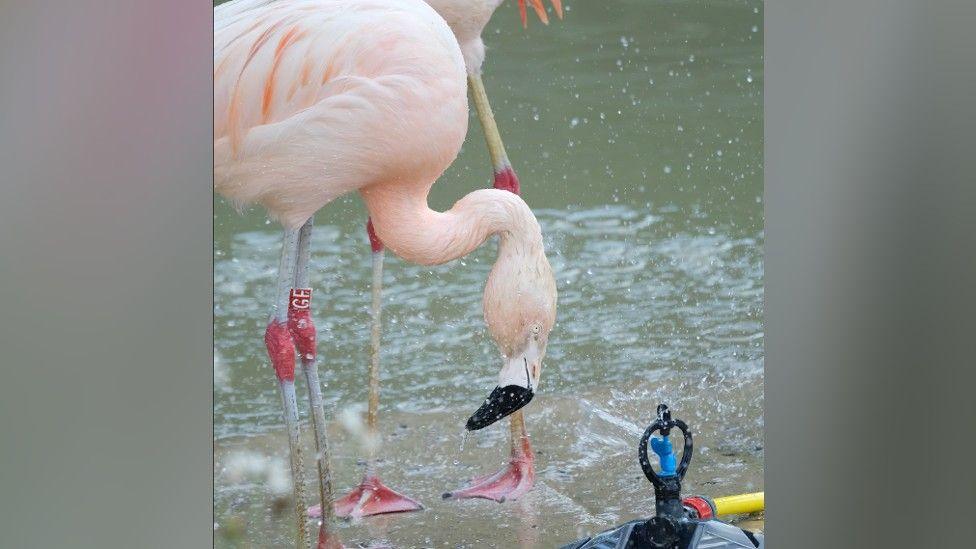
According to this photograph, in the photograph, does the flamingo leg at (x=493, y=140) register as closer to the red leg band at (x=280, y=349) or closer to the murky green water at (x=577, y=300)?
the murky green water at (x=577, y=300)

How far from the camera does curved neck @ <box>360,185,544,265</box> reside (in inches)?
89.0

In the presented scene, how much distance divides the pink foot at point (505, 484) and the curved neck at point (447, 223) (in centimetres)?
47

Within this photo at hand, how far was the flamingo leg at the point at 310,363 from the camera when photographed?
2246 mm

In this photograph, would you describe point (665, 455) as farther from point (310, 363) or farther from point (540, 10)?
point (540, 10)

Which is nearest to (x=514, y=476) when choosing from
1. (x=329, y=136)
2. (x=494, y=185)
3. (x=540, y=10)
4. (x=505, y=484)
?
(x=505, y=484)

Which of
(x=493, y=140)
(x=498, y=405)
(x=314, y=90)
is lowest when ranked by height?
(x=498, y=405)

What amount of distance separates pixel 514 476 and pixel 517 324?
1.10 feet

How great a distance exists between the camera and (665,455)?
2.43 m

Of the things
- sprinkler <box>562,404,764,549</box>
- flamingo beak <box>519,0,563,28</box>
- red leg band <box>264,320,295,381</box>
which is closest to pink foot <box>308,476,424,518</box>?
red leg band <box>264,320,295,381</box>
